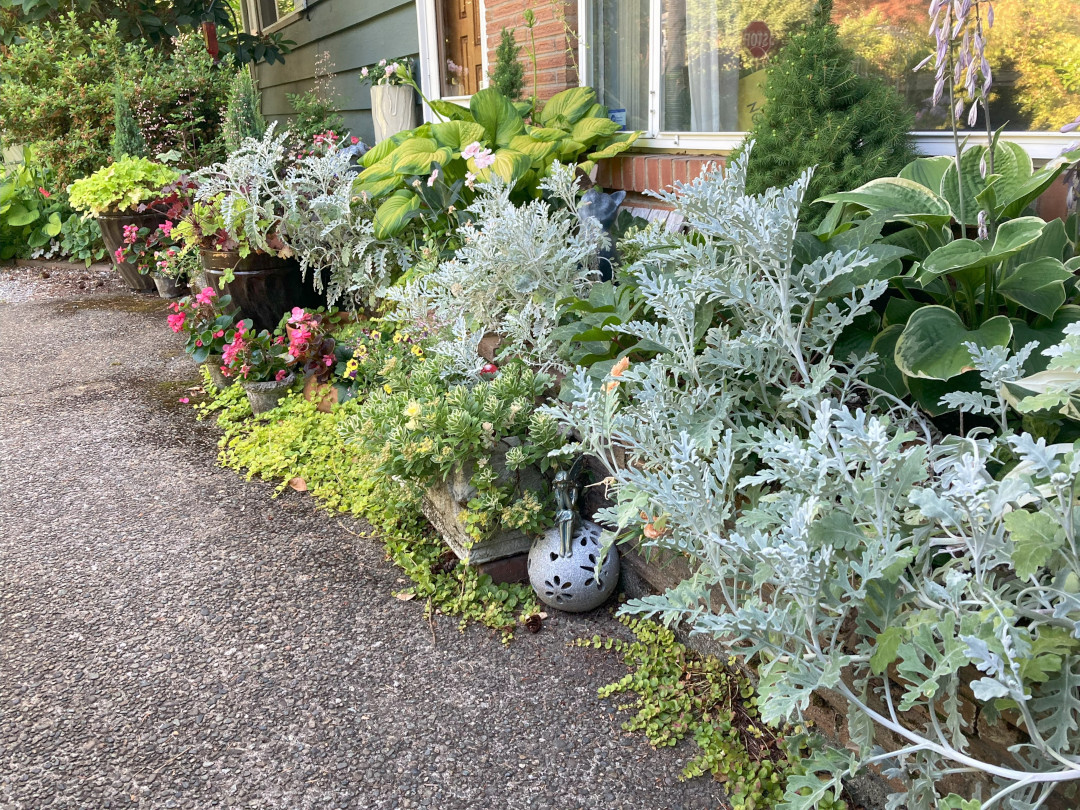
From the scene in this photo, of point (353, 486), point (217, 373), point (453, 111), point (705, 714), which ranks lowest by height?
point (705, 714)

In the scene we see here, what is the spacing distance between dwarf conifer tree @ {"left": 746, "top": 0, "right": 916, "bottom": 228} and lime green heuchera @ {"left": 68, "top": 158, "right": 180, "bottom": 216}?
5406mm

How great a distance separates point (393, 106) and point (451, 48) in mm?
568

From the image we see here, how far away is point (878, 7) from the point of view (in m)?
2.55

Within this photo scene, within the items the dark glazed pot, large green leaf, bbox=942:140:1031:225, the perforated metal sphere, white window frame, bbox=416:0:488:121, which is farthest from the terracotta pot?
large green leaf, bbox=942:140:1031:225

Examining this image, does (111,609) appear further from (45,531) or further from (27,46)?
(27,46)

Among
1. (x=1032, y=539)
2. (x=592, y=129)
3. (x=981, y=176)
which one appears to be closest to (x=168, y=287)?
(x=592, y=129)

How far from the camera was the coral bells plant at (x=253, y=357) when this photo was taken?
151 inches

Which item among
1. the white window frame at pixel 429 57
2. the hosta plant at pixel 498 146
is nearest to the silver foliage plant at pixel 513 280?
the hosta plant at pixel 498 146

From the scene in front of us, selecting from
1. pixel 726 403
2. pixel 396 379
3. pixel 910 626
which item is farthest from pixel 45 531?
pixel 910 626

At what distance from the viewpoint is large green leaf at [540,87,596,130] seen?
3.73m

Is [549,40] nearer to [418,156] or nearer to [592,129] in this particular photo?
[592,129]

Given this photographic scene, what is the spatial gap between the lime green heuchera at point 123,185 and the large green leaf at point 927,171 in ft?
18.9

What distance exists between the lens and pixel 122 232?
6.78 metres

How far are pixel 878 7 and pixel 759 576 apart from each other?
2059 millimetres
